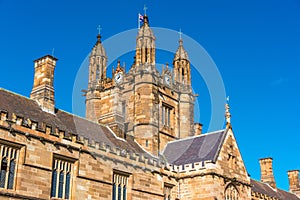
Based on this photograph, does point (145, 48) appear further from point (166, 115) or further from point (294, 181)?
point (294, 181)

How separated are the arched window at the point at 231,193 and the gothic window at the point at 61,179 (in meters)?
10.7

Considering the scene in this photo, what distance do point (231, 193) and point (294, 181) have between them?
75.8ft

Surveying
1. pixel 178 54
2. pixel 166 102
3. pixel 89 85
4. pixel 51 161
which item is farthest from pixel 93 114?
pixel 51 161

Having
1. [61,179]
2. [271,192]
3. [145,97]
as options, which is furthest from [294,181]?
[61,179]

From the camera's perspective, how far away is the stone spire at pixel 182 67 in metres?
39.0

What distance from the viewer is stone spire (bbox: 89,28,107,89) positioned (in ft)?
125

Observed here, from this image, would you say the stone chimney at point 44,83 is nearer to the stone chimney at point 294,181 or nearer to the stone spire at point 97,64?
the stone spire at point 97,64

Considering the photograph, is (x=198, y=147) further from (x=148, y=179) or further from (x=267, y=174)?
(x=267, y=174)

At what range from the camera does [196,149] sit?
29.8 m

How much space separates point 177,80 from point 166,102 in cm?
349

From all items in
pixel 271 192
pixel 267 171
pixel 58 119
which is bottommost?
pixel 271 192

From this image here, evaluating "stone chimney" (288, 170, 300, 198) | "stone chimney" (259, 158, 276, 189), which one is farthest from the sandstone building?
"stone chimney" (288, 170, 300, 198)

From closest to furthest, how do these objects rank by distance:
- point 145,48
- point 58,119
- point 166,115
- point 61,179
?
point 61,179 < point 58,119 < point 145,48 < point 166,115

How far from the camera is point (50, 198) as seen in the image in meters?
20.1
